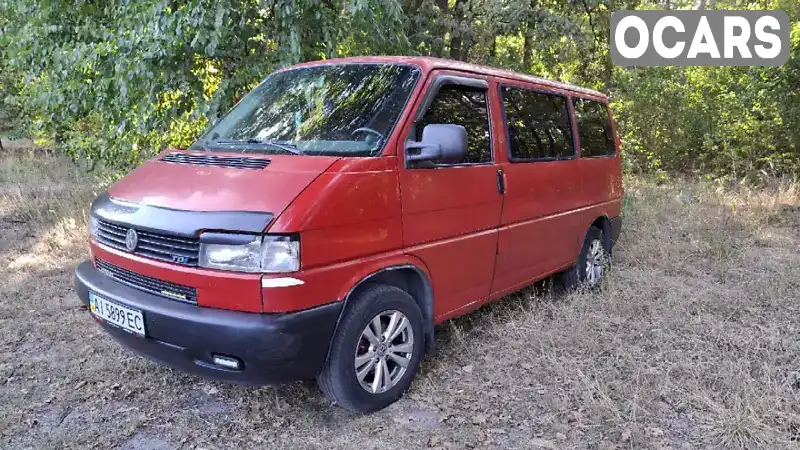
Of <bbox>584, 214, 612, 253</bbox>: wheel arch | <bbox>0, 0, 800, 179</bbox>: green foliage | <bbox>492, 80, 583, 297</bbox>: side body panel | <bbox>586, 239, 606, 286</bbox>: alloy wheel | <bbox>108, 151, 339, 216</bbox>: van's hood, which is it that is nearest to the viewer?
<bbox>108, 151, 339, 216</bbox>: van's hood

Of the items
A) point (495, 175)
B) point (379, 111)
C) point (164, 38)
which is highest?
point (164, 38)

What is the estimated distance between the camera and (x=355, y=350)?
290 centimetres

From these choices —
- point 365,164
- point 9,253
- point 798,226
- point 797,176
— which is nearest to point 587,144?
point 365,164

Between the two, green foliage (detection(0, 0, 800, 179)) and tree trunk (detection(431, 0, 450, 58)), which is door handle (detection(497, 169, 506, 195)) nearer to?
green foliage (detection(0, 0, 800, 179))

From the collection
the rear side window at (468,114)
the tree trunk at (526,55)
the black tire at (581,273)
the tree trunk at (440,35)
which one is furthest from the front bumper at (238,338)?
the tree trunk at (526,55)

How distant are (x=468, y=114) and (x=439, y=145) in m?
0.71

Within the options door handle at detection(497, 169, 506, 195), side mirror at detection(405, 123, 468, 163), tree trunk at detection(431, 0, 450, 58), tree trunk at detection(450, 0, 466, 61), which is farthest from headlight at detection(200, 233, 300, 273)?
tree trunk at detection(450, 0, 466, 61)

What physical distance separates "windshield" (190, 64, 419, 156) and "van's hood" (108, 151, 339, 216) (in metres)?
0.21

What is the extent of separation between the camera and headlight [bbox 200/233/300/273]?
2.52 metres

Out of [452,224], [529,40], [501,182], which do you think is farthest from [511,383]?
[529,40]

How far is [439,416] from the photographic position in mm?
3098

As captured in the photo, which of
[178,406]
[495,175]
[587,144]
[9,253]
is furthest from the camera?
[9,253]

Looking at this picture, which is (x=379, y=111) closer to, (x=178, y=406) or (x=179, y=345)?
(x=179, y=345)

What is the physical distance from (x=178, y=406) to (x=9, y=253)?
4.35 metres
